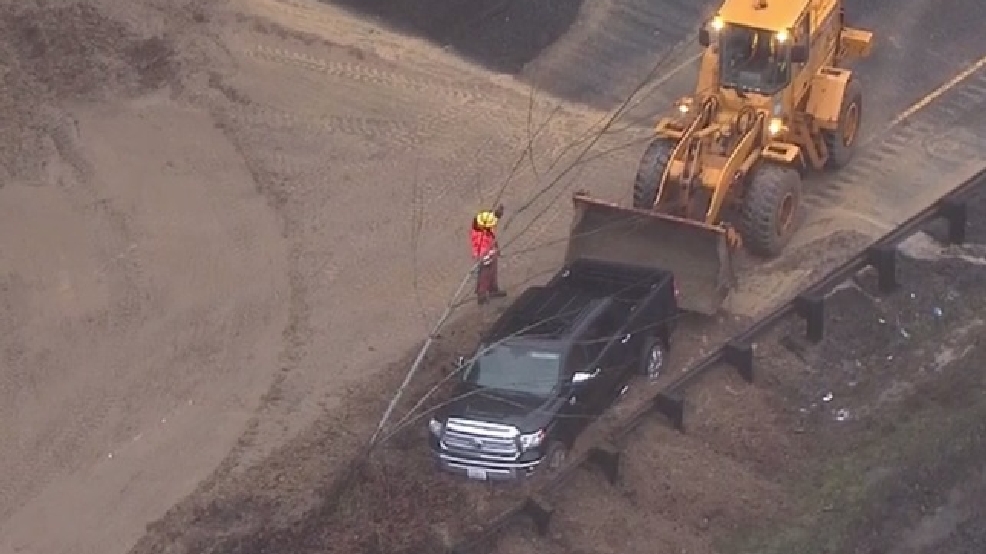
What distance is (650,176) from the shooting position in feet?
81.9

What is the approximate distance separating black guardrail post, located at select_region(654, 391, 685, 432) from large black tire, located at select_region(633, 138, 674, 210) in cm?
373

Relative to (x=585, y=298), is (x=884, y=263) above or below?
below

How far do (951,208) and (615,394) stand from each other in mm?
6223

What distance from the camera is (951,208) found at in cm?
2536

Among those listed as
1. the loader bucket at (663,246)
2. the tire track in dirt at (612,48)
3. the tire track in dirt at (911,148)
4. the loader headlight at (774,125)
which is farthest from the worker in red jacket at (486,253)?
the tire track in dirt at (612,48)

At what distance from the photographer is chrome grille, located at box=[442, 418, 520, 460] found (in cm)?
2108

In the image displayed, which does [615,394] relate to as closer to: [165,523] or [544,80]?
[165,523]

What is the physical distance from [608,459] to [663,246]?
4.01 metres

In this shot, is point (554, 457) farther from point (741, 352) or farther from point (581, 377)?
point (741, 352)

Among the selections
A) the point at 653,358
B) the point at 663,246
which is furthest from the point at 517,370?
the point at 663,246

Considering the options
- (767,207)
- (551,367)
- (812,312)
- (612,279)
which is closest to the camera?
(551,367)

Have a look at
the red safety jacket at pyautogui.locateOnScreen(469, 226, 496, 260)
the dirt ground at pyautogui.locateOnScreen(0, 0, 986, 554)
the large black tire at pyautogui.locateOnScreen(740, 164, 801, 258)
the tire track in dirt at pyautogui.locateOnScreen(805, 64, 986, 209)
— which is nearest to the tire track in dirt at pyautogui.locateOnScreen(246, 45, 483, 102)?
the dirt ground at pyautogui.locateOnScreen(0, 0, 986, 554)

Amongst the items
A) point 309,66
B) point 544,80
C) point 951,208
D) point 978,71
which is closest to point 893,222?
point 951,208

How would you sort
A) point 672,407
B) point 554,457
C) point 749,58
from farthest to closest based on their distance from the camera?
point 749,58, point 672,407, point 554,457
